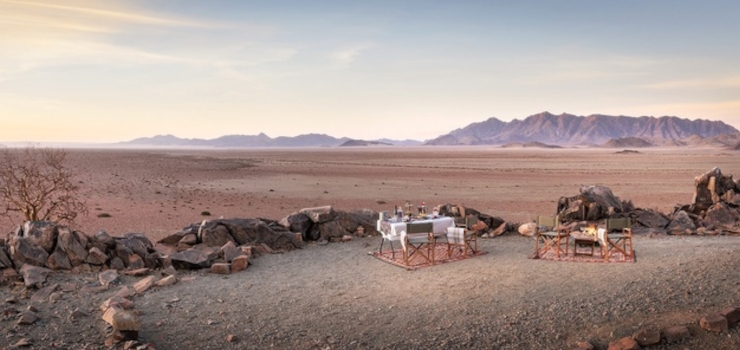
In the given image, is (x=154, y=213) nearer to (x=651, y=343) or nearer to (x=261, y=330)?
(x=261, y=330)

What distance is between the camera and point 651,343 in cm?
721

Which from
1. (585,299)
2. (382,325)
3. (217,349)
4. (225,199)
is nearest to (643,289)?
(585,299)

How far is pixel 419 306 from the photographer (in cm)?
930

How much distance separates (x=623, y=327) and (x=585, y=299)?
1.28 m

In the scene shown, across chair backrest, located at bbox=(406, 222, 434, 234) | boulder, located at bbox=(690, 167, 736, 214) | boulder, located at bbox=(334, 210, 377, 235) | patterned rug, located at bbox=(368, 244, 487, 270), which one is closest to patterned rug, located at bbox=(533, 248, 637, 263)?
patterned rug, located at bbox=(368, 244, 487, 270)

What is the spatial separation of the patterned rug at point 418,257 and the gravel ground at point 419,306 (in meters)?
0.32

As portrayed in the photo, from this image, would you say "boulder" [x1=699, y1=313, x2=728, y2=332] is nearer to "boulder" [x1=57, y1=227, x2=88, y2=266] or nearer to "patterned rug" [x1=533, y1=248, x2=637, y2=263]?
"patterned rug" [x1=533, y1=248, x2=637, y2=263]

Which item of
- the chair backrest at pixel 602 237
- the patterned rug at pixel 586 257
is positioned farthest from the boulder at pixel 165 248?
the chair backrest at pixel 602 237

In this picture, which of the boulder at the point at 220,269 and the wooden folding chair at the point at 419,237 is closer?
the boulder at the point at 220,269

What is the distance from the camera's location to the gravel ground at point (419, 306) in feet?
25.6

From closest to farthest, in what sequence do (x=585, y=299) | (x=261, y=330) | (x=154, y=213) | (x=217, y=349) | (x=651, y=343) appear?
(x=651, y=343) < (x=217, y=349) < (x=261, y=330) < (x=585, y=299) < (x=154, y=213)

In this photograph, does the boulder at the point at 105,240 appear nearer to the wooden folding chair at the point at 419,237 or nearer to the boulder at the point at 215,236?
the boulder at the point at 215,236

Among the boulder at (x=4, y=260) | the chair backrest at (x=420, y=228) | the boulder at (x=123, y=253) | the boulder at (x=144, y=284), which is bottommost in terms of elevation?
the boulder at (x=144, y=284)

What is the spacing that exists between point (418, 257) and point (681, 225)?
30.5 ft
